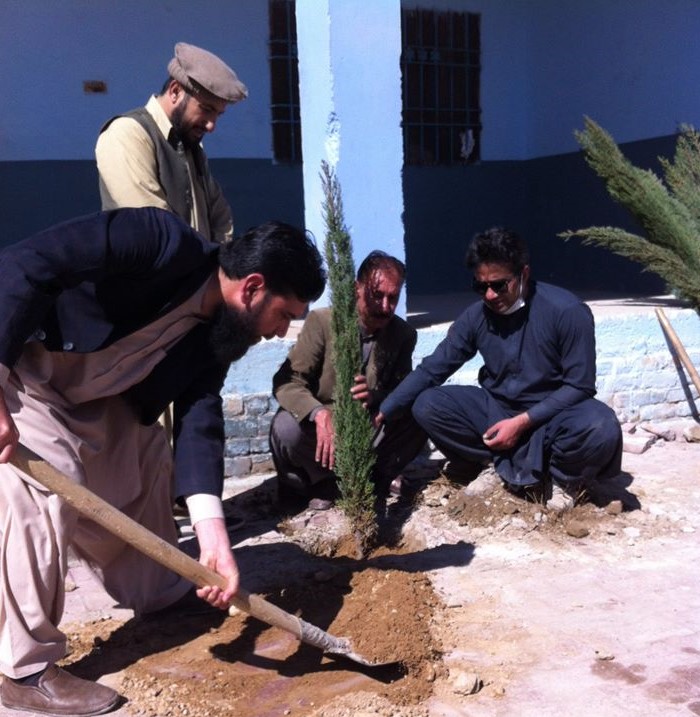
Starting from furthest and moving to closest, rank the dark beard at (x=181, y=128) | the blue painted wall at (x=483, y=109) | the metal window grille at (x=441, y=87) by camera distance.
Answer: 1. the metal window grille at (x=441, y=87)
2. the blue painted wall at (x=483, y=109)
3. the dark beard at (x=181, y=128)

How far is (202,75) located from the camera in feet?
11.8

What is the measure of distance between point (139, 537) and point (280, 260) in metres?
0.89

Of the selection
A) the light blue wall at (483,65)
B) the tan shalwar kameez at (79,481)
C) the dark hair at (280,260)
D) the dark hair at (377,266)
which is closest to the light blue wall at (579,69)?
the light blue wall at (483,65)

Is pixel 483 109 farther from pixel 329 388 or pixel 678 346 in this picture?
pixel 329 388

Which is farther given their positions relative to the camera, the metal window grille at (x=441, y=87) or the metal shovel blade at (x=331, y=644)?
the metal window grille at (x=441, y=87)

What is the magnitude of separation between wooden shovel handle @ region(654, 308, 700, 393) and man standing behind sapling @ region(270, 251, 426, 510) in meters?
2.22

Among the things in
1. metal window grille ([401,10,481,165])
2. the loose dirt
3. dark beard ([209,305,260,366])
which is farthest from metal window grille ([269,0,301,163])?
dark beard ([209,305,260,366])

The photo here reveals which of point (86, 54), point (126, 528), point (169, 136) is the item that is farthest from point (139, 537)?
point (86, 54)

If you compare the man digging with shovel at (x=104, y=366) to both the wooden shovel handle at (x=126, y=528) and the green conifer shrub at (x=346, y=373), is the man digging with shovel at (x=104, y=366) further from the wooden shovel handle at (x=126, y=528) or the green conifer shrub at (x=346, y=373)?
the green conifer shrub at (x=346, y=373)

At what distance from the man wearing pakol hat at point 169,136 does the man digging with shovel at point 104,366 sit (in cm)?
98

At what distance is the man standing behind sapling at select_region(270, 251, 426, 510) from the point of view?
421 cm

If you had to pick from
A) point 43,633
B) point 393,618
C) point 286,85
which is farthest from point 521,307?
point 286,85

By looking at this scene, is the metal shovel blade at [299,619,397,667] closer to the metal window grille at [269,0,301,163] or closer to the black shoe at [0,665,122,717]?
the black shoe at [0,665,122,717]

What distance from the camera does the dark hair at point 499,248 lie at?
4.16 meters
